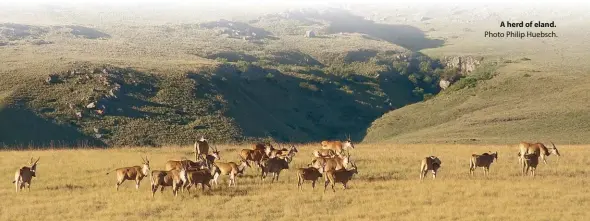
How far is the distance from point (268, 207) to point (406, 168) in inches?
404

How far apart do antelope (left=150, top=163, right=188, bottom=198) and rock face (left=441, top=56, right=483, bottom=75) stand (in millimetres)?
99144

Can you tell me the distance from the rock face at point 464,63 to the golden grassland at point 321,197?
8963cm

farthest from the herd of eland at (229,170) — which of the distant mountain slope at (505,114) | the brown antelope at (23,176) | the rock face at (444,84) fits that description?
the rock face at (444,84)

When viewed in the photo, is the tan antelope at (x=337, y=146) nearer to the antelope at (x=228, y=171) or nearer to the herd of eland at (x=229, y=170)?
the herd of eland at (x=229, y=170)

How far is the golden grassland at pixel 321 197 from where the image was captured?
1919 centimetres

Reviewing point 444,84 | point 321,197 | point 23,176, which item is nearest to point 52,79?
point 23,176

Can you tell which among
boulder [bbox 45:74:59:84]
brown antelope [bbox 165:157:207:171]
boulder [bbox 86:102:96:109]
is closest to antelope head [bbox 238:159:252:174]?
brown antelope [bbox 165:157:207:171]

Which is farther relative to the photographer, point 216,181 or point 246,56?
point 246,56

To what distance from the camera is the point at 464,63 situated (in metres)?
121

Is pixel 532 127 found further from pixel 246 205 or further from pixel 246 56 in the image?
pixel 246 56

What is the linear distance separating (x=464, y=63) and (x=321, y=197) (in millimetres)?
104985

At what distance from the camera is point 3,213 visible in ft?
62.9

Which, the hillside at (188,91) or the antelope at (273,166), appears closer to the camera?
the antelope at (273,166)

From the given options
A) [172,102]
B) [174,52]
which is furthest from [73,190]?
[174,52]
